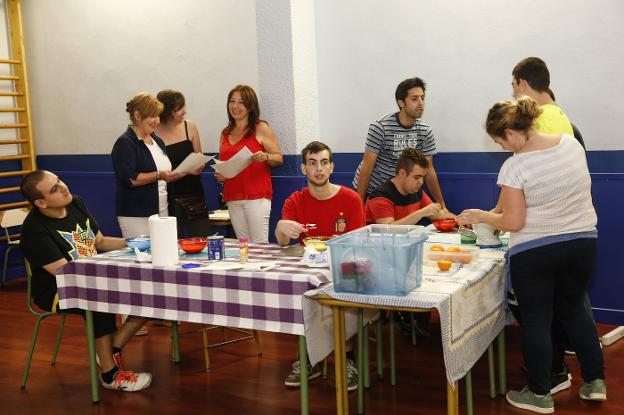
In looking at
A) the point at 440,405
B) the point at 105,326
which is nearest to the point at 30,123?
the point at 105,326

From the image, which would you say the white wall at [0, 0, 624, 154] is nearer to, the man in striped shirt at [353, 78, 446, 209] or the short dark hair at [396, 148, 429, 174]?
the man in striped shirt at [353, 78, 446, 209]

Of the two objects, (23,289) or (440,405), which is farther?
(23,289)

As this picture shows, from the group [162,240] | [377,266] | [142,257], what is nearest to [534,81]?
[377,266]

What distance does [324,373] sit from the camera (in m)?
3.61

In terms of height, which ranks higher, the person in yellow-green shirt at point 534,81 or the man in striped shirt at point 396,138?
the person in yellow-green shirt at point 534,81

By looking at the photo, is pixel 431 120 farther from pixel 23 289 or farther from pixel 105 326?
pixel 23 289

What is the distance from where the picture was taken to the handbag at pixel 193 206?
465cm

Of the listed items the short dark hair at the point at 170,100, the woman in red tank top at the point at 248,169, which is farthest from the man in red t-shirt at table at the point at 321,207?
the short dark hair at the point at 170,100

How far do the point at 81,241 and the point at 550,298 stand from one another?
2.19m

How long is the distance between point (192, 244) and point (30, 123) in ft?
12.6

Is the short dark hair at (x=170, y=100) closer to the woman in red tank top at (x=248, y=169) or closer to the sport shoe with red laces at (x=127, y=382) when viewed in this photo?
the woman in red tank top at (x=248, y=169)

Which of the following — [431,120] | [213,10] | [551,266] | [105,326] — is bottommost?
[105,326]

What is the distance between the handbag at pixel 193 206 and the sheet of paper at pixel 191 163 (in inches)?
10.7

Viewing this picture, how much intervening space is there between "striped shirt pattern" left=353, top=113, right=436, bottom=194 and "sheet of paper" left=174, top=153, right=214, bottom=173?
1.01 metres
